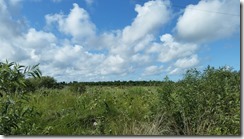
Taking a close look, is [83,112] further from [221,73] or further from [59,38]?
[221,73]

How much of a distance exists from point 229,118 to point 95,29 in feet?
5.18

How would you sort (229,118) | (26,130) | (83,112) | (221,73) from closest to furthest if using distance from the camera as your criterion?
(26,130)
(229,118)
(221,73)
(83,112)

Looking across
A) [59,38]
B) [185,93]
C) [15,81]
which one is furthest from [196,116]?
[15,81]

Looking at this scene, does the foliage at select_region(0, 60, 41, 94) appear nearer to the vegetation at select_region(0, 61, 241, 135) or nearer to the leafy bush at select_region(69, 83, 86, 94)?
the vegetation at select_region(0, 61, 241, 135)

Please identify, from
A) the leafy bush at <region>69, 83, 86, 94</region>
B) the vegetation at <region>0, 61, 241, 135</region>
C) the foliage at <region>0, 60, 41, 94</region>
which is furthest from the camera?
the leafy bush at <region>69, 83, 86, 94</region>

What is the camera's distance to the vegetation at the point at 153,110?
3.79m

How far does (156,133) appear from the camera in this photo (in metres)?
3.70

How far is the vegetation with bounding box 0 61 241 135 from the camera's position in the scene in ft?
12.4

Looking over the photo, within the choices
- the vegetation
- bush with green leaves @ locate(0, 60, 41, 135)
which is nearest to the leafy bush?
the vegetation

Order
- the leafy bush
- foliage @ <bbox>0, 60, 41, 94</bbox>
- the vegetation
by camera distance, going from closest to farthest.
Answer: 1. foliage @ <bbox>0, 60, 41, 94</bbox>
2. the vegetation
3. the leafy bush

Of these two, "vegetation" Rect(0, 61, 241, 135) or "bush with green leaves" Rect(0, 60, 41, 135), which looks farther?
"vegetation" Rect(0, 61, 241, 135)

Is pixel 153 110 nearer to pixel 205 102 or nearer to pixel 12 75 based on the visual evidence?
pixel 205 102

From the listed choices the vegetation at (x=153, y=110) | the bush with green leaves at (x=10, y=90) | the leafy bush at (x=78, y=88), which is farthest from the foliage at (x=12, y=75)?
the leafy bush at (x=78, y=88)

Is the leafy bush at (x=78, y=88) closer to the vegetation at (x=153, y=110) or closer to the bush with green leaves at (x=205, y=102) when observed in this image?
the vegetation at (x=153, y=110)
